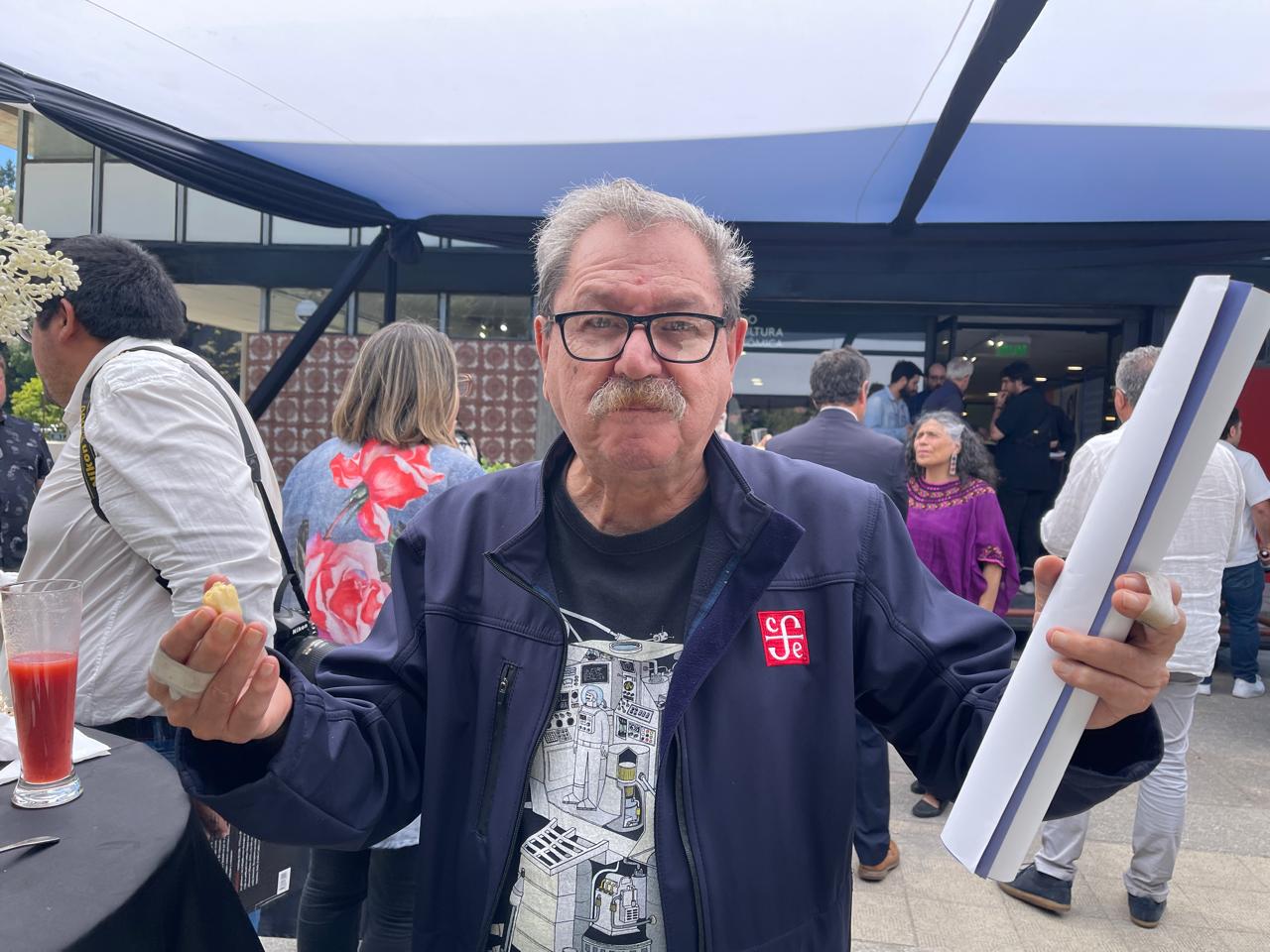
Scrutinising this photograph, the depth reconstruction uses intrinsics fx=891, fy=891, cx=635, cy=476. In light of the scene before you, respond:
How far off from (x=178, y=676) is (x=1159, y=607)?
1013 millimetres

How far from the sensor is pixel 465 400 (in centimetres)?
818

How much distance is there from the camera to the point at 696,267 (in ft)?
4.59

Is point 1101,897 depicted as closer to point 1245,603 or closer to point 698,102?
point 1245,603

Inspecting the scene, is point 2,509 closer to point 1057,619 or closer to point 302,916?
point 302,916

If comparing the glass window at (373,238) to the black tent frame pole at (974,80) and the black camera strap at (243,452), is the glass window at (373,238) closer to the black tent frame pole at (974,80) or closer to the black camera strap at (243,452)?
the black tent frame pole at (974,80)

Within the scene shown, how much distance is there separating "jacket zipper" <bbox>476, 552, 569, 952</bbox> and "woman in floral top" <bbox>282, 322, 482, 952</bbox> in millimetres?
1040

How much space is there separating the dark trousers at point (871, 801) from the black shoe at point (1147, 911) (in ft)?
2.89

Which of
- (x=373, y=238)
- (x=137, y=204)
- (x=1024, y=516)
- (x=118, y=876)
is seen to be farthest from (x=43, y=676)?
(x=137, y=204)

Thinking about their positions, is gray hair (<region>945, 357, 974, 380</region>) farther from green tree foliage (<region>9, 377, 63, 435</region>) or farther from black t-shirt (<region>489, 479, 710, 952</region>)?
green tree foliage (<region>9, 377, 63, 435</region>)

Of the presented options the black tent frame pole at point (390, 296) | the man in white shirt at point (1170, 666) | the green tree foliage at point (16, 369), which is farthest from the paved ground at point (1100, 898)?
the black tent frame pole at point (390, 296)

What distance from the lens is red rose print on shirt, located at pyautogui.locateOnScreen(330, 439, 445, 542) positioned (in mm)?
2500

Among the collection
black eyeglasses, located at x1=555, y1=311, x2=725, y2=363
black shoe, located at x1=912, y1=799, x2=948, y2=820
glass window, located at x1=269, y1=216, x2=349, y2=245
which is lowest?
black shoe, located at x1=912, y1=799, x2=948, y2=820

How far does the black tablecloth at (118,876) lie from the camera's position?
110 cm

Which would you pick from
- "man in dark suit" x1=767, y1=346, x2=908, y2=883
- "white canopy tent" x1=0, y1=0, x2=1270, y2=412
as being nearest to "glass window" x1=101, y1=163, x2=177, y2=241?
"white canopy tent" x1=0, y1=0, x2=1270, y2=412
